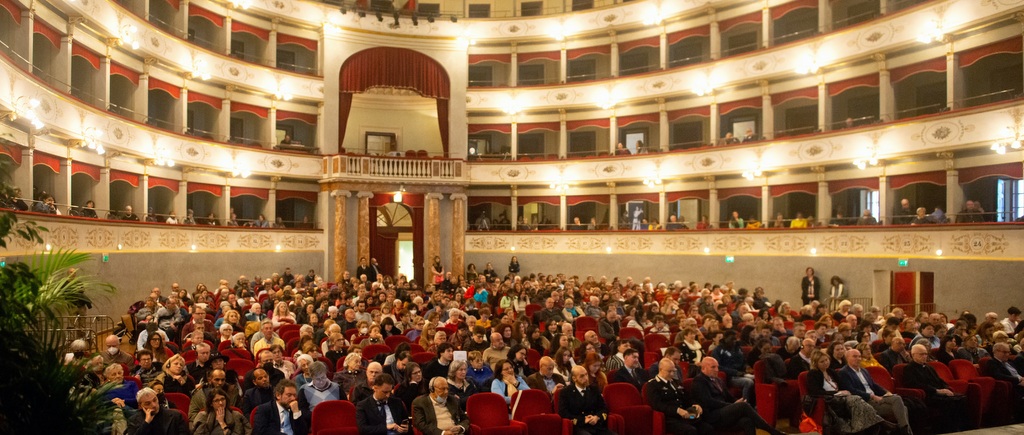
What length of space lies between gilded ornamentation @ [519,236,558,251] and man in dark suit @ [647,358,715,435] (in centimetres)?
1889

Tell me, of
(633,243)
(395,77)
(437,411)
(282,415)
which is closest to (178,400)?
(282,415)

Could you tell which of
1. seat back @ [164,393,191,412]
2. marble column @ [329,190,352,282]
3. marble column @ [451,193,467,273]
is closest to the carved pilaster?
marble column @ [451,193,467,273]

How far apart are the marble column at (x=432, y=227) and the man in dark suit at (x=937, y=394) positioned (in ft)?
62.2

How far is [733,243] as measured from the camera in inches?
899

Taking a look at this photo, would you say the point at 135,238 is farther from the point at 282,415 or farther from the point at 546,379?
the point at 546,379

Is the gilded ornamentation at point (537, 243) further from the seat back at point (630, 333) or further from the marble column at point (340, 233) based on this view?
the seat back at point (630, 333)

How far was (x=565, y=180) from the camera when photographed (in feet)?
91.1

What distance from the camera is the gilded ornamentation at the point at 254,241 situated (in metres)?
23.9

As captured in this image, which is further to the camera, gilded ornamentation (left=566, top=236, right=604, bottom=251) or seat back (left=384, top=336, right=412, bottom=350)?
gilded ornamentation (left=566, top=236, right=604, bottom=251)

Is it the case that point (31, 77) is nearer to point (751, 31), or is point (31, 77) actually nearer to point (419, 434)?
point (419, 434)

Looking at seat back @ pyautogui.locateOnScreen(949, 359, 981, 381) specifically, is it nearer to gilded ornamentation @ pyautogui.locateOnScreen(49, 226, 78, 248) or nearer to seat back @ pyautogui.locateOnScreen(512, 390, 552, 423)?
seat back @ pyautogui.locateOnScreen(512, 390, 552, 423)

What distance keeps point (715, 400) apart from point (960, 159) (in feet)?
44.7

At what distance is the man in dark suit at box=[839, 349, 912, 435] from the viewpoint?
28.1 ft

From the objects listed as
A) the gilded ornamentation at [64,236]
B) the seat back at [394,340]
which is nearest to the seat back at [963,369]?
the seat back at [394,340]
